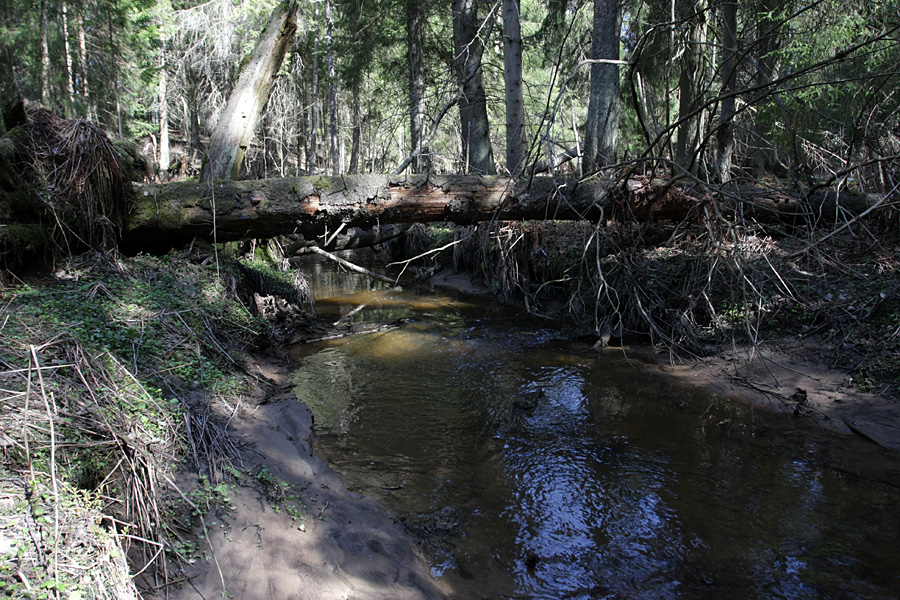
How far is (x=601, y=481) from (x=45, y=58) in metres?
26.0

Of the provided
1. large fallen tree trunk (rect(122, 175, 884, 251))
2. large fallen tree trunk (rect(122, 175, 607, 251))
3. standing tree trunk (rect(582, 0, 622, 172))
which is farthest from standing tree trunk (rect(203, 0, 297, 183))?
standing tree trunk (rect(582, 0, 622, 172))

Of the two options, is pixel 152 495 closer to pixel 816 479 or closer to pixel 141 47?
pixel 816 479

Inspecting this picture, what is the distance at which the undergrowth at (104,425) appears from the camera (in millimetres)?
1989

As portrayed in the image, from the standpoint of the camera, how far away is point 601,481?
3.91 meters

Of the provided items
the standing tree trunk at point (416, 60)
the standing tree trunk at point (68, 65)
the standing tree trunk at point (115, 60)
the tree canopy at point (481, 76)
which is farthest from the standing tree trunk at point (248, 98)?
the standing tree trunk at point (68, 65)

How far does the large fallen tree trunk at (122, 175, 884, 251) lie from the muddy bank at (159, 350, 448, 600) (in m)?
3.14

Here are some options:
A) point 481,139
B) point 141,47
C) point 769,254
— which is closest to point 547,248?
point 769,254

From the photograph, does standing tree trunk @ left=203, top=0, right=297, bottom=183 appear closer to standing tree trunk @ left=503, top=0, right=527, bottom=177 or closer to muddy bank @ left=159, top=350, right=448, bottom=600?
standing tree trunk @ left=503, top=0, right=527, bottom=177

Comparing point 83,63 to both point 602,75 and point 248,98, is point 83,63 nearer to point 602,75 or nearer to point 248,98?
point 248,98

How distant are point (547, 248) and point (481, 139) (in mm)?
4289

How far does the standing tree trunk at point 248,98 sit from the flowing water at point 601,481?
140 inches

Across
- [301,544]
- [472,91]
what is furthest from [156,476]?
[472,91]

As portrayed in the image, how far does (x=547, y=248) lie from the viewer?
344 inches

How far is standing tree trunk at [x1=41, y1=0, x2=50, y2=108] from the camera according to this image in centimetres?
1916
